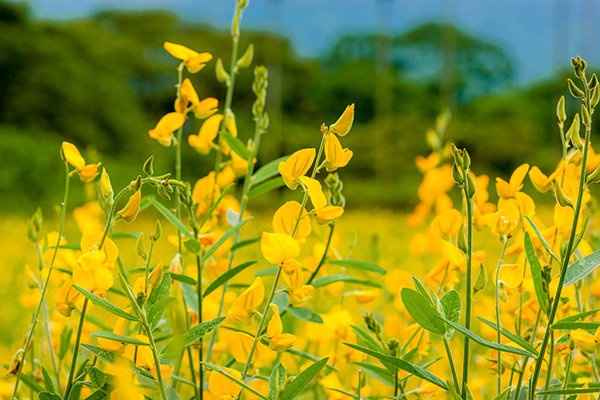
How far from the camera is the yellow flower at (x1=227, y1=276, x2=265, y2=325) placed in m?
0.47

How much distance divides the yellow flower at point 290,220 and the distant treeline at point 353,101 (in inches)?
322

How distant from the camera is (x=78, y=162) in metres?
0.53

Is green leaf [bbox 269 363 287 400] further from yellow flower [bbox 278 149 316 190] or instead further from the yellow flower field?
yellow flower [bbox 278 149 316 190]

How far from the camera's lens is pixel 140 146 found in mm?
10648

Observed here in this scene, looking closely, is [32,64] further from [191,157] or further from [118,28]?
[118,28]

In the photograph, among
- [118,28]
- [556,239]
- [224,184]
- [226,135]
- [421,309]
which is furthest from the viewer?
[118,28]

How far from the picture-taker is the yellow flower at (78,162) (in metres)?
0.53

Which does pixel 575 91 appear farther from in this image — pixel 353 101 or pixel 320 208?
pixel 353 101

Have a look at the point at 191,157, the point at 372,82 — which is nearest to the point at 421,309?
the point at 191,157

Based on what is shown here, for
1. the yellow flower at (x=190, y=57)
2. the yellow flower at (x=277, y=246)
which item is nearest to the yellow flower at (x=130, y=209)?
the yellow flower at (x=277, y=246)

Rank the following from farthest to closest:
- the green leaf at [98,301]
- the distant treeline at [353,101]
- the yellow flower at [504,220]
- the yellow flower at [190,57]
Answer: the distant treeline at [353,101] → the yellow flower at [190,57] → the yellow flower at [504,220] → the green leaf at [98,301]

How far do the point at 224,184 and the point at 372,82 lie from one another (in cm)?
1013

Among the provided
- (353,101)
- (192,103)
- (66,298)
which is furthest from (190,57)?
(353,101)

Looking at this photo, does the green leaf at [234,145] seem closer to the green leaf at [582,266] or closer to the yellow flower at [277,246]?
the yellow flower at [277,246]
